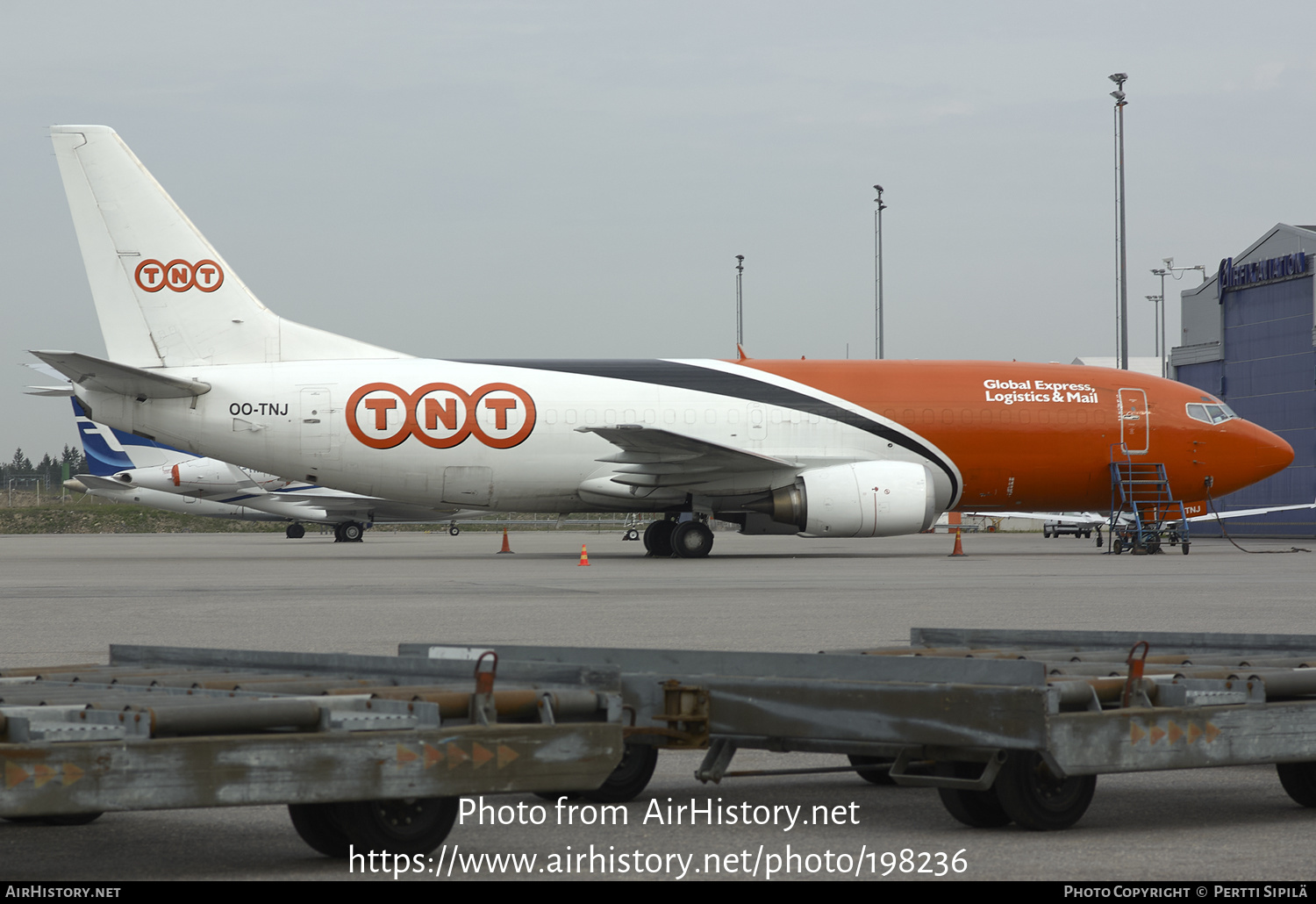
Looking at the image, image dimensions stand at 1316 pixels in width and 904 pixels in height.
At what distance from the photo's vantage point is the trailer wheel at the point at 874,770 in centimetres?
584

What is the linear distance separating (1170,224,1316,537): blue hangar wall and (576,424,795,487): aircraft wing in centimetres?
3083

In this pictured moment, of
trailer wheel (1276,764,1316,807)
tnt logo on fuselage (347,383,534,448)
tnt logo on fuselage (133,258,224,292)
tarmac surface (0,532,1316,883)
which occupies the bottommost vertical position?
tarmac surface (0,532,1316,883)

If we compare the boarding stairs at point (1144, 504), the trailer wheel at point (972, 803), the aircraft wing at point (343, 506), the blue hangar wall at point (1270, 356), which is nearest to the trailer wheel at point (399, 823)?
the trailer wheel at point (972, 803)

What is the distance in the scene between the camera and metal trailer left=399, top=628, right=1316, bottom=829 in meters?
4.79

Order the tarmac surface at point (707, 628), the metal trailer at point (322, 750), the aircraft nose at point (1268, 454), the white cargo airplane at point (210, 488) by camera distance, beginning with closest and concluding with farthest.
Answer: the metal trailer at point (322, 750)
the tarmac surface at point (707, 628)
the aircraft nose at point (1268, 454)
the white cargo airplane at point (210, 488)

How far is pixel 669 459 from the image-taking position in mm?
27625

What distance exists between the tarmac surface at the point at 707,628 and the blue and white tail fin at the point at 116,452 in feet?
52.5

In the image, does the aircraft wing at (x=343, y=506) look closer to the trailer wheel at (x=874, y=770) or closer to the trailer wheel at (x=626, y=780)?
the trailer wheel at (x=874, y=770)

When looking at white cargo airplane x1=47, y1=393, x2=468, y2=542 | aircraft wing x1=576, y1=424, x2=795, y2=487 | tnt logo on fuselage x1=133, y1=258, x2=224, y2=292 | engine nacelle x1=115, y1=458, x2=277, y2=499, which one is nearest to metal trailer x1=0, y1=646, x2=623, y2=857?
aircraft wing x1=576, y1=424, x2=795, y2=487

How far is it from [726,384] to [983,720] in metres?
24.2

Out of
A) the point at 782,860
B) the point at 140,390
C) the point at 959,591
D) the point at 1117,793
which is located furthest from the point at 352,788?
the point at 140,390

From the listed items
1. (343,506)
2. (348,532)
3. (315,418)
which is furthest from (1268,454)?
(348,532)

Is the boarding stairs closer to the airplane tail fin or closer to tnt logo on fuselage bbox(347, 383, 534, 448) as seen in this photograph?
tnt logo on fuselage bbox(347, 383, 534, 448)

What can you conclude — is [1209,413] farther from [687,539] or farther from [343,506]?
[343,506]
